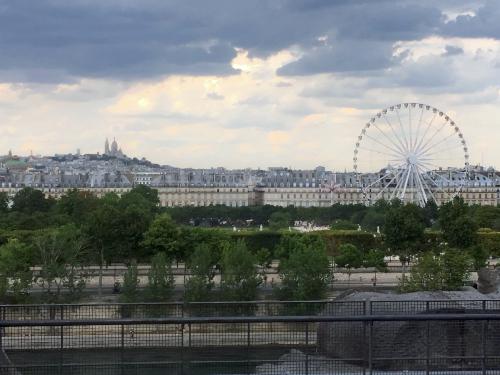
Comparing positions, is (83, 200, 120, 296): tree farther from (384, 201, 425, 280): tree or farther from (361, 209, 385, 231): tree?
(361, 209, 385, 231): tree

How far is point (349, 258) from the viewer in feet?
159

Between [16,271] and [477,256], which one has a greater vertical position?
[477,256]

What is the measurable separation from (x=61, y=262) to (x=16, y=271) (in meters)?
2.07

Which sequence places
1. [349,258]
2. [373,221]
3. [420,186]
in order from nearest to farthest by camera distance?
[349,258] < [373,221] < [420,186]

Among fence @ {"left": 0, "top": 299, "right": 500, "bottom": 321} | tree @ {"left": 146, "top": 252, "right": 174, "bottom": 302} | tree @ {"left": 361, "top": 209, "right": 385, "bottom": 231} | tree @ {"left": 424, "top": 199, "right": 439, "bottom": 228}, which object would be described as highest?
tree @ {"left": 424, "top": 199, "right": 439, "bottom": 228}

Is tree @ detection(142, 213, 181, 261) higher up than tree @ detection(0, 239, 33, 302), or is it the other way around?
tree @ detection(142, 213, 181, 261)

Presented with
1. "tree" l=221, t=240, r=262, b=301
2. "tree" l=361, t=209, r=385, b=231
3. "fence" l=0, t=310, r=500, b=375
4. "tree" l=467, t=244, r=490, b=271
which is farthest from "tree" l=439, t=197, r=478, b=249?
"fence" l=0, t=310, r=500, b=375

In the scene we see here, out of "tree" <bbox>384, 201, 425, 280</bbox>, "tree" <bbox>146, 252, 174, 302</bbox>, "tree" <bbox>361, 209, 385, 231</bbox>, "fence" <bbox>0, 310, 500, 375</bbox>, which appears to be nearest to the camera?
"fence" <bbox>0, 310, 500, 375</bbox>

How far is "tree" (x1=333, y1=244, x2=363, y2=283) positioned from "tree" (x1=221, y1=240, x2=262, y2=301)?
1296 cm

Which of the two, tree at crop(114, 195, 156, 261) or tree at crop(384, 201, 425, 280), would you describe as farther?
tree at crop(384, 201, 425, 280)

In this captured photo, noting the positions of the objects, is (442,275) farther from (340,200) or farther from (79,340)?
(340,200)

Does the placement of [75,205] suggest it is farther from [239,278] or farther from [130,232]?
[239,278]

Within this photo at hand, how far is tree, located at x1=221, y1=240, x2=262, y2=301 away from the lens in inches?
1326

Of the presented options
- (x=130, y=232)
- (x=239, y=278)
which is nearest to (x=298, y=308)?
(x=239, y=278)
